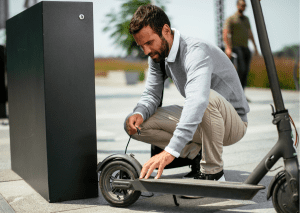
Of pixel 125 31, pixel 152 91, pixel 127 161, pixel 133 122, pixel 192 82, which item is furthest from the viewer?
pixel 125 31

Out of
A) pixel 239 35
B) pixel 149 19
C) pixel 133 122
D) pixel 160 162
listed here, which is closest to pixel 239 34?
pixel 239 35

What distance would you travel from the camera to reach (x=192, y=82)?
245 centimetres

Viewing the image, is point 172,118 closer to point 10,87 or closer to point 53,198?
point 53,198

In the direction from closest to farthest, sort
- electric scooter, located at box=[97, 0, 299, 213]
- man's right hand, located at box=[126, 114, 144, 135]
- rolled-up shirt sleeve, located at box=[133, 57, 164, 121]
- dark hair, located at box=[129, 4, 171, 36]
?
1. electric scooter, located at box=[97, 0, 299, 213]
2. dark hair, located at box=[129, 4, 171, 36]
3. man's right hand, located at box=[126, 114, 144, 135]
4. rolled-up shirt sleeve, located at box=[133, 57, 164, 121]

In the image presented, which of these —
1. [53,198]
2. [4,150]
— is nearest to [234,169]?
[53,198]

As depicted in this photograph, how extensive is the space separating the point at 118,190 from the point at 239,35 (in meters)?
6.14

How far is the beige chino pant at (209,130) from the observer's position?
2641 millimetres

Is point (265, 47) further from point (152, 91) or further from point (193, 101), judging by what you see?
point (152, 91)

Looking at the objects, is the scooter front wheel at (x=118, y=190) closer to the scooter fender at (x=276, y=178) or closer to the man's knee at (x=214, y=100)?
the man's knee at (x=214, y=100)

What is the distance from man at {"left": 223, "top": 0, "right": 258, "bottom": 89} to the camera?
Answer: 8.00 metres

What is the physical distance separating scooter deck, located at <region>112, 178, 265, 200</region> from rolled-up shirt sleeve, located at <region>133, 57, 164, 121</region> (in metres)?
0.67

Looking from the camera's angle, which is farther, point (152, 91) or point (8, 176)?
point (8, 176)

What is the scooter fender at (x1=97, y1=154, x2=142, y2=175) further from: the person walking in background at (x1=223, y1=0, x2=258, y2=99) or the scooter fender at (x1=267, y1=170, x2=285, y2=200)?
the person walking in background at (x1=223, y1=0, x2=258, y2=99)

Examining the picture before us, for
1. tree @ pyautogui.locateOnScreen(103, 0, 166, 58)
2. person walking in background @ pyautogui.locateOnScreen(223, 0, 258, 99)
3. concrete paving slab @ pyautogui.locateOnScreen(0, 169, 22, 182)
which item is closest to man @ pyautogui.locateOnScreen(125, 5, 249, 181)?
concrete paving slab @ pyautogui.locateOnScreen(0, 169, 22, 182)
